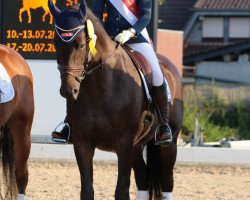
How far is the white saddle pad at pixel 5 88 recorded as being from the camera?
24.5 ft

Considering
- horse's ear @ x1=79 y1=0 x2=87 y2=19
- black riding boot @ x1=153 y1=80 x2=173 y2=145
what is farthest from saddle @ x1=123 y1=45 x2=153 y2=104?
horse's ear @ x1=79 y1=0 x2=87 y2=19

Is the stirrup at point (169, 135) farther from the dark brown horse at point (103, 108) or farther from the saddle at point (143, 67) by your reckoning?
the dark brown horse at point (103, 108)

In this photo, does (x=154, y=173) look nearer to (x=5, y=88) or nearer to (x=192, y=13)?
(x=5, y=88)

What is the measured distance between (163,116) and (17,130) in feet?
5.59

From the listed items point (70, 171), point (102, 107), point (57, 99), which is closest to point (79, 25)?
point (102, 107)

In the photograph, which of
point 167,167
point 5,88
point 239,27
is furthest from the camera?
point 239,27

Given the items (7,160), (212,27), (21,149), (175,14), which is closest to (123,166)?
(21,149)

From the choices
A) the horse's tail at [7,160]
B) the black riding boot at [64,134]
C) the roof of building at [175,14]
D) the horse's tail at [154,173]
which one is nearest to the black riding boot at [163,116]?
the horse's tail at [154,173]

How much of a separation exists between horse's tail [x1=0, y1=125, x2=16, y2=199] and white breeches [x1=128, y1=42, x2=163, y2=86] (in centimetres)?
190

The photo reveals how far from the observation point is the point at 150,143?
7.61 meters

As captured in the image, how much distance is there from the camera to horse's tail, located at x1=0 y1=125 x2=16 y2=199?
323 inches

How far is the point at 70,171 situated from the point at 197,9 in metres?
19.5

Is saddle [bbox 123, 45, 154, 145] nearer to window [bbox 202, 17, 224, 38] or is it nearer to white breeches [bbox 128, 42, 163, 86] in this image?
white breeches [bbox 128, 42, 163, 86]

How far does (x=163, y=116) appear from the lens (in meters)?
7.12
